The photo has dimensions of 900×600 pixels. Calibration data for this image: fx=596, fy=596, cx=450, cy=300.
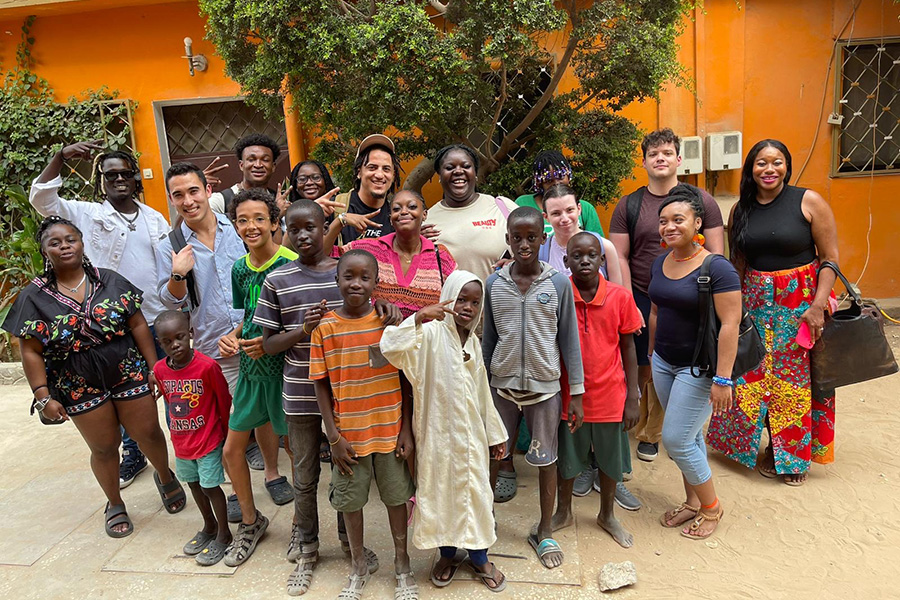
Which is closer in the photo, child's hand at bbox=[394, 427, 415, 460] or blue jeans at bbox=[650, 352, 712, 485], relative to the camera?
child's hand at bbox=[394, 427, 415, 460]

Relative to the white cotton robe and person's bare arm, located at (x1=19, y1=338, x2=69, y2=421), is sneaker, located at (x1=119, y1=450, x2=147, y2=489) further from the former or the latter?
the white cotton robe

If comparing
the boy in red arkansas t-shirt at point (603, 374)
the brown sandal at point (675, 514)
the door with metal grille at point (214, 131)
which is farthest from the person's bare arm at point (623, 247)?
the door with metal grille at point (214, 131)

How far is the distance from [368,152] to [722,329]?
2.02 meters

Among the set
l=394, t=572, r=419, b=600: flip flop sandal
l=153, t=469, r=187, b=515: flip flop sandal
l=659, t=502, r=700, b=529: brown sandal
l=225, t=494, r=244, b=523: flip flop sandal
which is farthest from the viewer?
l=153, t=469, r=187, b=515: flip flop sandal

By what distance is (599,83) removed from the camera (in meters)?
4.81

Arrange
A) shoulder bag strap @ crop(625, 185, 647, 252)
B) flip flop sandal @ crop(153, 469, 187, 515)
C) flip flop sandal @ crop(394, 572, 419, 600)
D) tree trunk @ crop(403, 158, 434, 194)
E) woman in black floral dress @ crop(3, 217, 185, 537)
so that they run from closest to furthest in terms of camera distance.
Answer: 1. flip flop sandal @ crop(394, 572, 419, 600)
2. woman in black floral dress @ crop(3, 217, 185, 537)
3. flip flop sandal @ crop(153, 469, 187, 515)
4. shoulder bag strap @ crop(625, 185, 647, 252)
5. tree trunk @ crop(403, 158, 434, 194)

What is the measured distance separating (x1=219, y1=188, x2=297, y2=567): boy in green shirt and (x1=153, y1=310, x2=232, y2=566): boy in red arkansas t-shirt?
0.08 m

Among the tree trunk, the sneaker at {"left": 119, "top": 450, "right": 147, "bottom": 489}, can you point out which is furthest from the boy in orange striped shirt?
the tree trunk

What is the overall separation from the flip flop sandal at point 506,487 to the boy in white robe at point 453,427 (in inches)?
30.9

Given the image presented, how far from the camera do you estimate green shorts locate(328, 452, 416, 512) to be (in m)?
2.58

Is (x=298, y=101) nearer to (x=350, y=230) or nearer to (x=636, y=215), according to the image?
(x=350, y=230)

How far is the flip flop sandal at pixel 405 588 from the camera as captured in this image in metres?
2.61

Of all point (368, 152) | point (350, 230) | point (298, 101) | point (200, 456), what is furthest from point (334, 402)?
point (298, 101)

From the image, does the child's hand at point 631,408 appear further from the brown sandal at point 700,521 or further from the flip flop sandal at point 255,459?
the flip flop sandal at point 255,459
